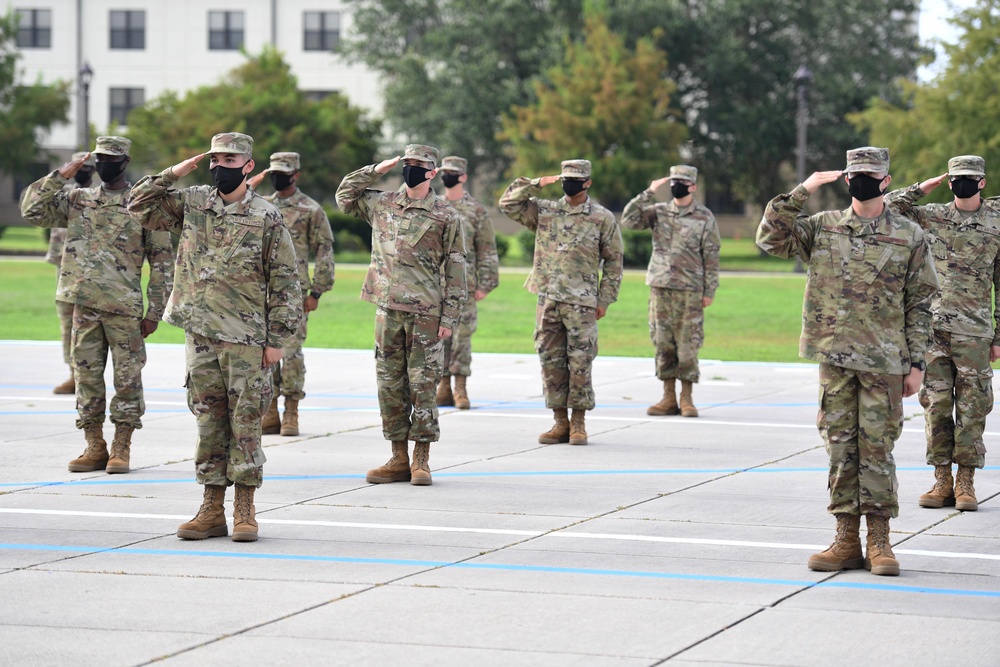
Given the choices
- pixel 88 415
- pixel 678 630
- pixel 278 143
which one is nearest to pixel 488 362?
pixel 88 415

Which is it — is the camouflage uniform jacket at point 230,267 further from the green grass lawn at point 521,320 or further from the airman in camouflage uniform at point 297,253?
the green grass lawn at point 521,320

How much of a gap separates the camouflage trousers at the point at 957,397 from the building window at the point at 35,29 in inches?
2436

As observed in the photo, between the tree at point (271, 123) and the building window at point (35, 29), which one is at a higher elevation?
the building window at point (35, 29)

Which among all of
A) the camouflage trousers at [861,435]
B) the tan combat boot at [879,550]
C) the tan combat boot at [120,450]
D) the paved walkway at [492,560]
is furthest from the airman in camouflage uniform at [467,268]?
the tan combat boot at [879,550]

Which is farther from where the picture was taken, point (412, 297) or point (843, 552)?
point (412, 297)

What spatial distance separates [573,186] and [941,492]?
4259 millimetres

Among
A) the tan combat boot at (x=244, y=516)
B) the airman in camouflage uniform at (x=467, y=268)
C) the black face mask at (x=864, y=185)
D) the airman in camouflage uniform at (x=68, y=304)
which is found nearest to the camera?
the black face mask at (x=864, y=185)

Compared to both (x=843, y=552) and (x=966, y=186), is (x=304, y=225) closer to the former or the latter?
(x=966, y=186)

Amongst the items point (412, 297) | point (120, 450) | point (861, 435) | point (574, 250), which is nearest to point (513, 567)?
point (861, 435)

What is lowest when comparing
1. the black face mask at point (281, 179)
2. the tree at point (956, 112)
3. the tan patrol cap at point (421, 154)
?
the black face mask at point (281, 179)

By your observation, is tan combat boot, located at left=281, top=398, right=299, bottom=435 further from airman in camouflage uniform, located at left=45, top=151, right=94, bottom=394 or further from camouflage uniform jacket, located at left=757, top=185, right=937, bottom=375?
camouflage uniform jacket, located at left=757, top=185, right=937, bottom=375

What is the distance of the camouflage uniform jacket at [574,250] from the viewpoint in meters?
12.6

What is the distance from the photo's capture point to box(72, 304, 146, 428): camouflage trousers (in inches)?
421

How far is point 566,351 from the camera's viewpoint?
12.7 meters
